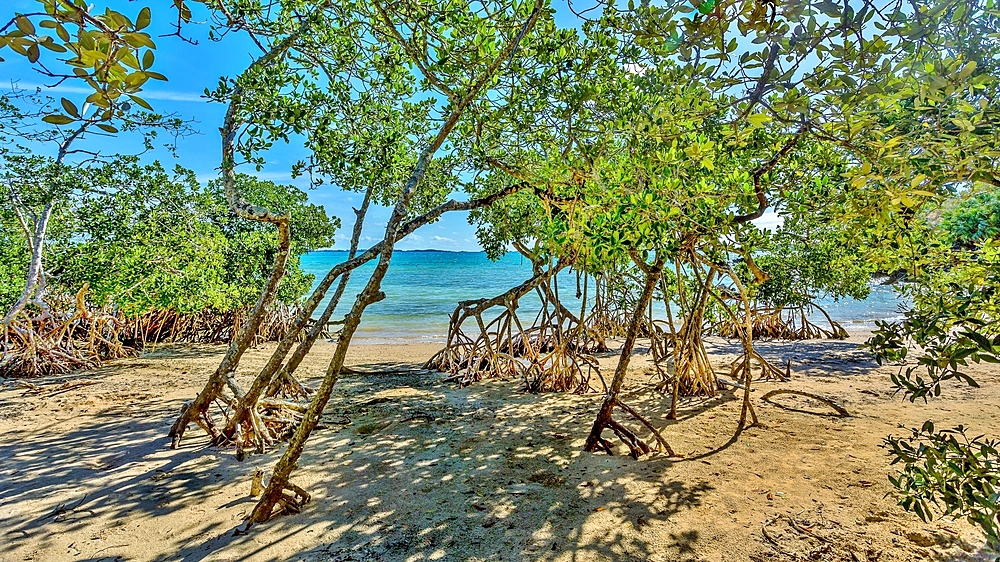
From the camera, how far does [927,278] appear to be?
298 cm

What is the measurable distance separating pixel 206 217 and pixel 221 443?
3.90 meters

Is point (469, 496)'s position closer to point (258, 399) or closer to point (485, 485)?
point (485, 485)

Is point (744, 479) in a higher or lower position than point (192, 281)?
lower

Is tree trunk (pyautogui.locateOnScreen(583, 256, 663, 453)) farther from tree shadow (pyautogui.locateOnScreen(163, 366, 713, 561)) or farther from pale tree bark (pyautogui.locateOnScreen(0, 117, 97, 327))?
pale tree bark (pyautogui.locateOnScreen(0, 117, 97, 327))

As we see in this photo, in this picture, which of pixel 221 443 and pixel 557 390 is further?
pixel 557 390

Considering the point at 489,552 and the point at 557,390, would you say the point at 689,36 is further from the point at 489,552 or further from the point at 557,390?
the point at 557,390

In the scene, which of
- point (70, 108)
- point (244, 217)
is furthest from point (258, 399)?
point (70, 108)

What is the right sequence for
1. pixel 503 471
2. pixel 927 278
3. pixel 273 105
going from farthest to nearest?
pixel 503 471 → pixel 273 105 → pixel 927 278

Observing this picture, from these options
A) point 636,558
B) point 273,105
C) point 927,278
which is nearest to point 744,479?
point 636,558

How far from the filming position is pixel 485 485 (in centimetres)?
374

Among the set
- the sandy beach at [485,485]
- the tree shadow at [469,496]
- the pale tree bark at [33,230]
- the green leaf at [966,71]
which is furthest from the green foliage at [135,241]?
the green leaf at [966,71]

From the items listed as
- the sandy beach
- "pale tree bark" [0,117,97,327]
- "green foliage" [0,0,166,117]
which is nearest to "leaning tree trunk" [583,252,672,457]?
the sandy beach

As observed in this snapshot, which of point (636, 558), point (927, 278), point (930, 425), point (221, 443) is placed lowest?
point (636, 558)

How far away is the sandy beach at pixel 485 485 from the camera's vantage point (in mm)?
2879
